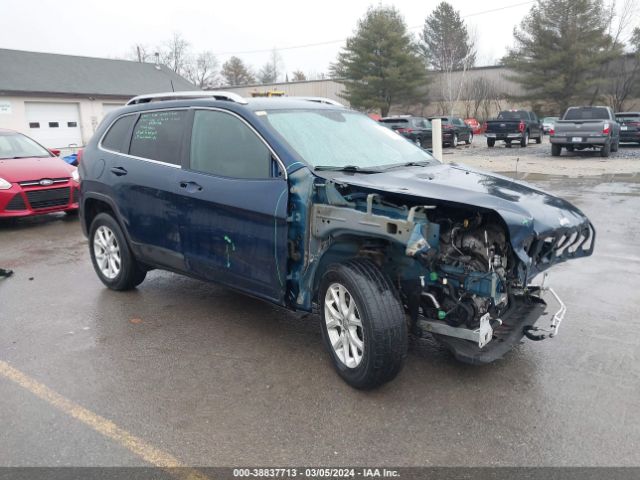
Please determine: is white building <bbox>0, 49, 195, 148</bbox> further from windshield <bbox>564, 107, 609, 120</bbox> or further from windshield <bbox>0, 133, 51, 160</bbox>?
windshield <bbox>564, 107, 609, 120</bbox>

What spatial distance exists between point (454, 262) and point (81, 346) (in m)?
2.94

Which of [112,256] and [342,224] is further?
[112,256]

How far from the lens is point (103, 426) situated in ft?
10.5

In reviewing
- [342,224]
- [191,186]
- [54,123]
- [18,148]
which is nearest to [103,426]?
[342,224]

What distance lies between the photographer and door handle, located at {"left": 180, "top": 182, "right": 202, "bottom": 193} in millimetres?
4422

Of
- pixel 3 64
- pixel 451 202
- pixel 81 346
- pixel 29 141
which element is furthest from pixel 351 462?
pixel 3 64

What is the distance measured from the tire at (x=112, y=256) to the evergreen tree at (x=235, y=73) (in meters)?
73.4

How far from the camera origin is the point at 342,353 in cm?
367

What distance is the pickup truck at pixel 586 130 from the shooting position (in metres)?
18.6

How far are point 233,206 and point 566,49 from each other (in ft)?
143

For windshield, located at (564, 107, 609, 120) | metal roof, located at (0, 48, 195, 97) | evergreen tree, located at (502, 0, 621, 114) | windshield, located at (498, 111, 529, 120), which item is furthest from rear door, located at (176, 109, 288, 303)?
evergreen tree, located at (502, 0, 621, 114)

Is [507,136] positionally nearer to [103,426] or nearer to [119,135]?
[119,135]

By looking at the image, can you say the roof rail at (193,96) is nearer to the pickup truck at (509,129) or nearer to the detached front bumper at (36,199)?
the detached front bumper at (36,199)

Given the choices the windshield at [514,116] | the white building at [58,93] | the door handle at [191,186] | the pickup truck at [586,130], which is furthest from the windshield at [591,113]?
the white building at [58,93]
